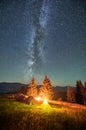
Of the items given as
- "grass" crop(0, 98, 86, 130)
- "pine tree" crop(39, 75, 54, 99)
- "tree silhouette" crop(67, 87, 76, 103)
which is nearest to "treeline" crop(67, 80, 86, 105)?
"tree silhouette" crop(67, 87, 76, 103)

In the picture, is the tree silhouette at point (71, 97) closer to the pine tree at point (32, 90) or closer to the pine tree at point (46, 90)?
the pine tree at point (46, 90)

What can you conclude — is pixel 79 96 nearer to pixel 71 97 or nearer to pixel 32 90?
pixel 71 97

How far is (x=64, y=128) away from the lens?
49.4 ft

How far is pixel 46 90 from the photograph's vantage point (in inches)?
2351

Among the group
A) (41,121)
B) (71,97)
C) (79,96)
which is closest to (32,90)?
(71,97)

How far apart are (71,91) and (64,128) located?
42991 mm

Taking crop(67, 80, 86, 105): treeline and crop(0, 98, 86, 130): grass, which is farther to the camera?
crop(67, 80, 86, 105): treeline

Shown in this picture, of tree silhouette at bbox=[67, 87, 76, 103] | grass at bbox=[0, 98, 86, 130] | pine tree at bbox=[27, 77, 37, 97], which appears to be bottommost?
grass at bbox=[0, 98, 86, 130]

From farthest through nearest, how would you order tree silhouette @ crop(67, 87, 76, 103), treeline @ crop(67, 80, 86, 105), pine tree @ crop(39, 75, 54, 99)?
pine tree @ crop(39, 75, 54, 99), tree silhouette @ crop(67, 87, 76, 103), treeline @ crop(67, 80, 86, 105)

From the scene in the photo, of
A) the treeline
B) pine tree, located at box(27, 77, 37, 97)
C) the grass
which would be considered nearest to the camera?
the grass

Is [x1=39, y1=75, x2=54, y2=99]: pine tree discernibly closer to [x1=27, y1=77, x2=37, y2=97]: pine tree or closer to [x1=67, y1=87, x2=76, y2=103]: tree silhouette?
[x1=27, y1=77, x2=37, y2=97]: pine tree

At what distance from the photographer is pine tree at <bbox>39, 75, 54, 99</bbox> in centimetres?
5925

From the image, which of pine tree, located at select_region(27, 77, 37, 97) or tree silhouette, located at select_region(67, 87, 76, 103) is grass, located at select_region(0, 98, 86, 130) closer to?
tree silhouette, located at select_region(67, 87, 76, 103)

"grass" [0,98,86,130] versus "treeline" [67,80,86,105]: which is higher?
"treeline" [67,80,86,105]
